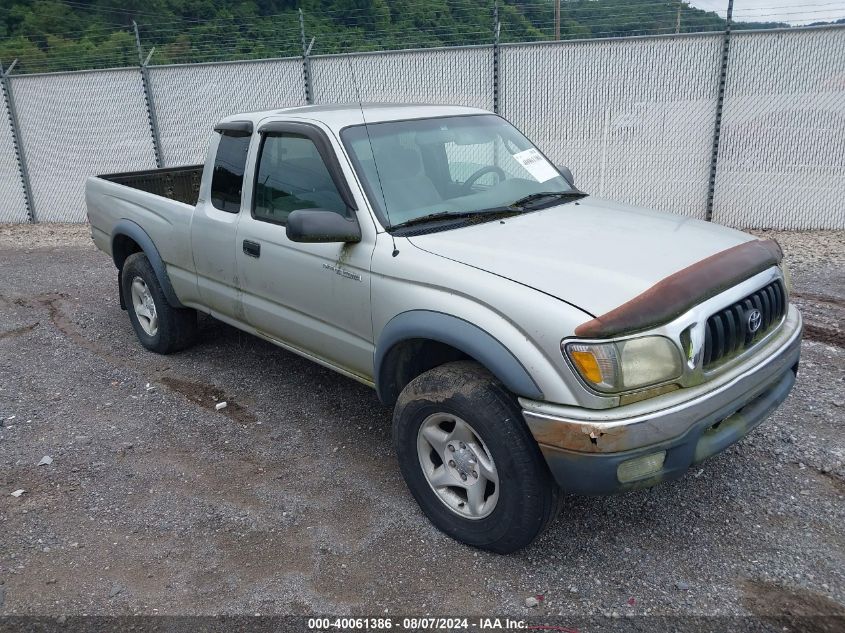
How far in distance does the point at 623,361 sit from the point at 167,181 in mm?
5402

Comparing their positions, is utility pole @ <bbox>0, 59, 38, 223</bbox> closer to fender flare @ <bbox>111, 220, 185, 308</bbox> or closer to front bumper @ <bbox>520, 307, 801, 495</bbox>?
fender flare @ <bbox>111, 220, 185, 308</bbox>

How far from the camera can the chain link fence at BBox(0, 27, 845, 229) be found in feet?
30.1

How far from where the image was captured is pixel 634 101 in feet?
32.1

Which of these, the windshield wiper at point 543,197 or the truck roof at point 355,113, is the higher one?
the truck roof at point 355,113

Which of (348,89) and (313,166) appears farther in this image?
(348,89)

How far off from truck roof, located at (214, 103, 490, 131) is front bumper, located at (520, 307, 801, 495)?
2.11 meters

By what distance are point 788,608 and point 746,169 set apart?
7760 millimetres

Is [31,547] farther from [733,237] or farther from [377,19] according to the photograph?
[377,19]

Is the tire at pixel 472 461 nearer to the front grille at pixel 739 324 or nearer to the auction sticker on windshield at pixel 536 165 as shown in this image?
the front grille at pixel 739 324

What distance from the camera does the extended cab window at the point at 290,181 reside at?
4055 millimetres

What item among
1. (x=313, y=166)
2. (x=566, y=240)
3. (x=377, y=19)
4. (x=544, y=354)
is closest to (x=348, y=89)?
(x=377, y=19)

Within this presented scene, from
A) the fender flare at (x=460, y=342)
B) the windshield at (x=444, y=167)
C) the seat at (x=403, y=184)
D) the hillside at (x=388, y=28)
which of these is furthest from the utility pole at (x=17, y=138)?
the fender flare at (x=460, y=342)

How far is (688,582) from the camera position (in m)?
3.10

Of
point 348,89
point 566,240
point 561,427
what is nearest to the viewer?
point 561,427
